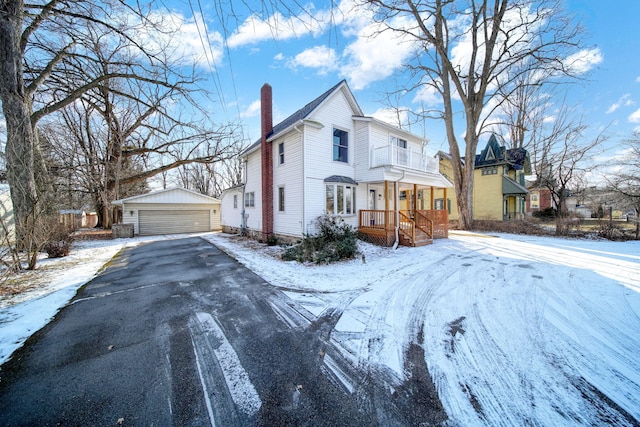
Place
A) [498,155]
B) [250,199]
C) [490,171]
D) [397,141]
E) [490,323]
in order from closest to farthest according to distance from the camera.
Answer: [490,323]
[397,141]
[250,199]
[490,171]
[498,155]

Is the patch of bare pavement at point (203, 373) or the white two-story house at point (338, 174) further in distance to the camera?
the white two-story house at point (338, 174)

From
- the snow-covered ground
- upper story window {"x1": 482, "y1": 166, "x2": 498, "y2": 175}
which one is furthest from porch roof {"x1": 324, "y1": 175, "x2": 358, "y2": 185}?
upper story window {"x1": 482, "y1": 166, "x2": 498, "y2": 175}

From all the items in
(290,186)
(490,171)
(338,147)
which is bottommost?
(290,186)

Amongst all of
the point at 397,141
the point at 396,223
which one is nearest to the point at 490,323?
the point at 396,223

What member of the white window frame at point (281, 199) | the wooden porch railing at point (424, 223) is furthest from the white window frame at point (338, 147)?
the wooden porch railing at point (424, 223)

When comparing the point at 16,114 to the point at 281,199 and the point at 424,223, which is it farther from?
the point at 424,223

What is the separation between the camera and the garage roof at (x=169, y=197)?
16.3 m

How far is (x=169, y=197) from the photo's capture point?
1775cm

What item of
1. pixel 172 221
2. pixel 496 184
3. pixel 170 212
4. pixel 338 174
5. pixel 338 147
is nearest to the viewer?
pixel 338 174

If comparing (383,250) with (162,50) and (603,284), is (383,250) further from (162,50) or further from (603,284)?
(162,50)

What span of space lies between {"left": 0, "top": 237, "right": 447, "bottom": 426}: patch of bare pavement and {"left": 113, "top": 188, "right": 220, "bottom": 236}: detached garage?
1481 cm

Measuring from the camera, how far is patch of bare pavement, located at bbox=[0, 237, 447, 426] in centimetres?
204

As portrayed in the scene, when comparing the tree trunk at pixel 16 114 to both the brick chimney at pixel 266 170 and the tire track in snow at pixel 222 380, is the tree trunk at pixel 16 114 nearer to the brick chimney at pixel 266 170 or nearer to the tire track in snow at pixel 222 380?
the tire track in snow at pixel 222 380

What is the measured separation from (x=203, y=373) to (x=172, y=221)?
739 inches
